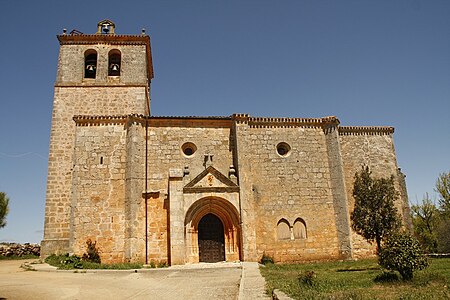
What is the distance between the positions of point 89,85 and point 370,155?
54.2 ft

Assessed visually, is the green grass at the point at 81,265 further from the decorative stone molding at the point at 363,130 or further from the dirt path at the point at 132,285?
the decorative stone molding at the point at 363,130

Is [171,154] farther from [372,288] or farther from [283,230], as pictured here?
[372,288]

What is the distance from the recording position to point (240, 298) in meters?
6.82

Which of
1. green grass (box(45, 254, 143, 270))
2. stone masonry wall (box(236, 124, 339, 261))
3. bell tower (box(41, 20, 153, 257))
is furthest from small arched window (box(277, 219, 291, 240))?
bell tower (box(41, 20, 153, 257))

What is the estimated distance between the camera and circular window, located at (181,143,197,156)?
59.9ft

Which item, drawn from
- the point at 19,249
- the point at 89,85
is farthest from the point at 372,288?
the point at 19,249

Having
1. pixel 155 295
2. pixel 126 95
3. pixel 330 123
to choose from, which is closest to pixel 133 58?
pixel 126 95

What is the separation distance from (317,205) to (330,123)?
4.43m

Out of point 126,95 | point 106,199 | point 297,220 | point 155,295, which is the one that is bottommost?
point 155,295

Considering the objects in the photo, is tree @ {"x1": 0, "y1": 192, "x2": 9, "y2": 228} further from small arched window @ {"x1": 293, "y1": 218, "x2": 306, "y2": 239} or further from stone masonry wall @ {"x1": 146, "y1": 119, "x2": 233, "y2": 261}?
small arched window @ {"x1": 293, "y1": 218, "x2": 306, "y2": 239}

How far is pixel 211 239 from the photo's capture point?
17375mm

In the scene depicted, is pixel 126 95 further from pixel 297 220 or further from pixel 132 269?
pixel 297 220

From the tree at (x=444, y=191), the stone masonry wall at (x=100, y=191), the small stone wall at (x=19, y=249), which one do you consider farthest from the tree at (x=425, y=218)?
the small stone wall at (x=19, y=249)

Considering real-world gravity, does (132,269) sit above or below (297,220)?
below
